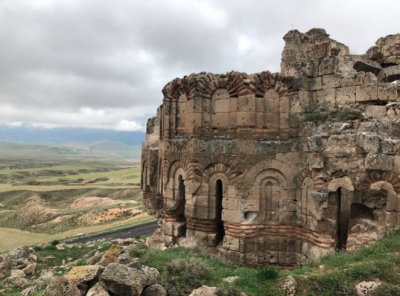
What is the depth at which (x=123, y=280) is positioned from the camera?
7227 mm

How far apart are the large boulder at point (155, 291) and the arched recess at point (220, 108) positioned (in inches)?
235

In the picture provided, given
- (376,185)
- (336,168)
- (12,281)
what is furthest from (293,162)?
(12,281)

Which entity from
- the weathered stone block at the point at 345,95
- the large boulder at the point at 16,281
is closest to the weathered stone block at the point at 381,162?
the weathered stone block at the point at 345,95

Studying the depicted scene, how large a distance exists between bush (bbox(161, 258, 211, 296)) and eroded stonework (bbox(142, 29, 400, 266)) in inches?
106

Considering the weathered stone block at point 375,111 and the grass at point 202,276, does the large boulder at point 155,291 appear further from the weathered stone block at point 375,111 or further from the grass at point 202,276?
the weathered stone block at point 375,111

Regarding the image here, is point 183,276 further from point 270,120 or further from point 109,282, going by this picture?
point 270,120

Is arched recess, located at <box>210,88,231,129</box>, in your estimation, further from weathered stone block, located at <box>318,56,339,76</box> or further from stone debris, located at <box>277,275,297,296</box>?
stone debris, located at <box>277,275,297,296</box>

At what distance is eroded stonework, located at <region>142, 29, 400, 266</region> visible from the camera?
9.76m

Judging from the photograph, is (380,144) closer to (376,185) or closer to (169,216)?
(376,185)

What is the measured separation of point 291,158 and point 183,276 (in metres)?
5.56

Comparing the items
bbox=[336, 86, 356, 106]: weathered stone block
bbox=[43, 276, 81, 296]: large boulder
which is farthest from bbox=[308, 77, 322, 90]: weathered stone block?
bbox=[43, 276, 81, 296]: large boulder

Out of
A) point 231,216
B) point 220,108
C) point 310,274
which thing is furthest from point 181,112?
point 310,274

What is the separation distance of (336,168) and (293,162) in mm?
1610

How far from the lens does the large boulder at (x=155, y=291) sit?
7525 millimetres
